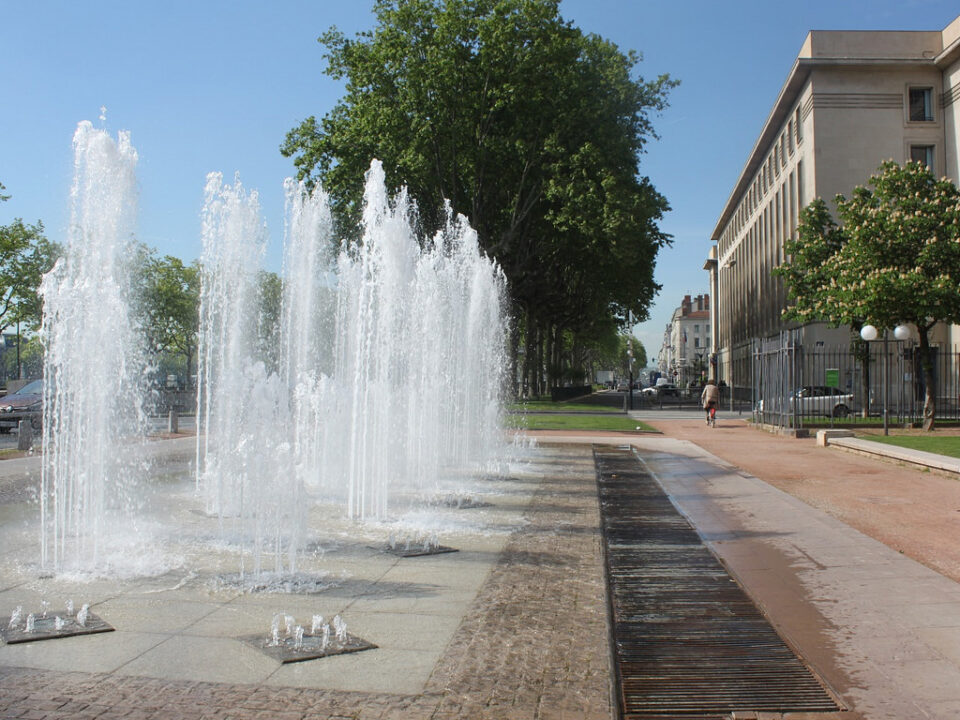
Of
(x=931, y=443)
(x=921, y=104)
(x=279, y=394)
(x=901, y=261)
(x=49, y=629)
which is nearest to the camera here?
(x=49, y=629)

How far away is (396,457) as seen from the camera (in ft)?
44.6

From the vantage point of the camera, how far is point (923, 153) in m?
43.2

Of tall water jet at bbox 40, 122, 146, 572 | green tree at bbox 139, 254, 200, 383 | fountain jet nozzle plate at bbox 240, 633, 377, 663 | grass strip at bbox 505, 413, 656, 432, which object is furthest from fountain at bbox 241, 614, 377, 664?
green tree at bbox 139, 254, 200, 383

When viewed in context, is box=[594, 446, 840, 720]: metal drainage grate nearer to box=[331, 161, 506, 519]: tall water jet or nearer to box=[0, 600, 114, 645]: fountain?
box=[0, 600, 114, 645]: fountain

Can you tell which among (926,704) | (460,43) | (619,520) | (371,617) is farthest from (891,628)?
(460,43)

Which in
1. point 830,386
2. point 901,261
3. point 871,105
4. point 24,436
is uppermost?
point 871,105

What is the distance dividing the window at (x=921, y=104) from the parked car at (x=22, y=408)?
134 feet

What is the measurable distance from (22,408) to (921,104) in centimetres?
4197

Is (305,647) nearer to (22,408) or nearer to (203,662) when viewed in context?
(203,662)

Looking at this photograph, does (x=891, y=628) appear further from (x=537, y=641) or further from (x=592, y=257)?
(x=592, y=257)

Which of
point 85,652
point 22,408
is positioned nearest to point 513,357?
point 22,408

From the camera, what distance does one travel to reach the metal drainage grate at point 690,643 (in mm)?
4113

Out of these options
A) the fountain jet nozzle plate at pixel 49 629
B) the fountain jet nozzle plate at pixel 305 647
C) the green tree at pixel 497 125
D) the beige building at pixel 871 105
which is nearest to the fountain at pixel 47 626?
the fountain jet nozzle plate at pixel 49 629

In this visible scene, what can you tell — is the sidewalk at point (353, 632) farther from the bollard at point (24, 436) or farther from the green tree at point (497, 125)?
the green tree at point (497, 125)
